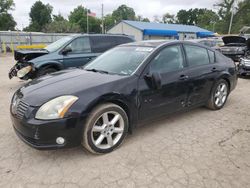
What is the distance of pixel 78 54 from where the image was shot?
6.73 meters

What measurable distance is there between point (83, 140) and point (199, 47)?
2.97 metres

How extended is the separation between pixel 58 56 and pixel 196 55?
13.6 feet

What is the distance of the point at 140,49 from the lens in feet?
11.8

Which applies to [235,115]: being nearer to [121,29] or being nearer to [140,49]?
[140,49]

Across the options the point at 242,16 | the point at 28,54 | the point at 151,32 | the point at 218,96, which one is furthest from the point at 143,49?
the point at 242,16

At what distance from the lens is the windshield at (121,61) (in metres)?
3.28

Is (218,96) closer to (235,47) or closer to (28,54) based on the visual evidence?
(28,54)

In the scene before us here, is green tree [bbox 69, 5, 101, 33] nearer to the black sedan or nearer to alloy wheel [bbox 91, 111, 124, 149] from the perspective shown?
the black sedan

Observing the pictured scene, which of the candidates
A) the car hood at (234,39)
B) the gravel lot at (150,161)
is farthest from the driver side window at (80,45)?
the car hood at (234,39)

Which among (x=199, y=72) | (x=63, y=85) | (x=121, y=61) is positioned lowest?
(x=63, y=85)

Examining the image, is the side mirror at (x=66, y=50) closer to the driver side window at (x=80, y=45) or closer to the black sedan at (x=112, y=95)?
the driver side window at (x=80, y=45)

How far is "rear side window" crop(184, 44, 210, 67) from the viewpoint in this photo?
3.88 m

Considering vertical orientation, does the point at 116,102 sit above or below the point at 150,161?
above

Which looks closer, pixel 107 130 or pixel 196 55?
pixel 107 130
